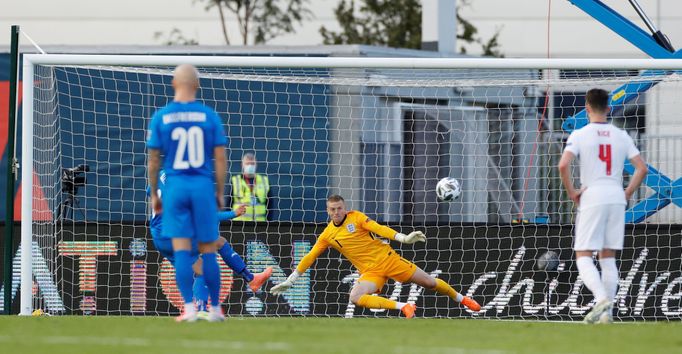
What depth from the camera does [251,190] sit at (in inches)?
642

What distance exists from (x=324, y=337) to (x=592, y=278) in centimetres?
260

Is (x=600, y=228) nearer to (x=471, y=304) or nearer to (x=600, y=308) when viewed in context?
(x=600, y=308)

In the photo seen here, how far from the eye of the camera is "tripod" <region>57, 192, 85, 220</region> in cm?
1455

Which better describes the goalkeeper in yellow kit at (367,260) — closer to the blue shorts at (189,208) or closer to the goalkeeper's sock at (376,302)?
the goalkeeper's sock at (376,302)

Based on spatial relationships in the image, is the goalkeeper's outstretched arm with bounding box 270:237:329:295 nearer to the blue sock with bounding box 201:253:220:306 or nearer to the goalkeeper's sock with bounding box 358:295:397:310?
the goalkeeper's sock with bounding box 358:295:397:310

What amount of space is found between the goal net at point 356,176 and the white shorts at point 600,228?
10.9 feet

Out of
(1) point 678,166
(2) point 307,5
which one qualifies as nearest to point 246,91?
(1) point 678,166

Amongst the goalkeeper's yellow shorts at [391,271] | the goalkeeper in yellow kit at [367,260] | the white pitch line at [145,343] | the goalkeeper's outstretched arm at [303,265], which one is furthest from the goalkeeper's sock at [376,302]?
the white pitch line at [145,343]

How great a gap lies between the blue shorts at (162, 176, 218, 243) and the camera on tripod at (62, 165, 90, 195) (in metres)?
5.03

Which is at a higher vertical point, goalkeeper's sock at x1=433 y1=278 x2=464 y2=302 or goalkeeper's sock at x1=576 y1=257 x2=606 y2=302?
goalkeeper's sock at x1=576 y1=257 x2=606 y2=302

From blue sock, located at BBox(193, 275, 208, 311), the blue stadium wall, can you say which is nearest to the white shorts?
blue sock, located at BBox(193, 275, 208, 311)

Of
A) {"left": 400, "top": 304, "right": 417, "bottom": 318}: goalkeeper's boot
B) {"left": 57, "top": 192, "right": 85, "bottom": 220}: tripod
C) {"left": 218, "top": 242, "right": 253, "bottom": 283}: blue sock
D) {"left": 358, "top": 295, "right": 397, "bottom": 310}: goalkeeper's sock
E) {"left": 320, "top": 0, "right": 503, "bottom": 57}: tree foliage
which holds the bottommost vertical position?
{"left": 400, "top": 304, "right": 417, "bottom": 318}: goalkeeper's boot

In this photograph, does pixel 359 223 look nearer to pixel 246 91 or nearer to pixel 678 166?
pixel 246 91

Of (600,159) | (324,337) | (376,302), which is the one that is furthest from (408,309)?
(324,337)
